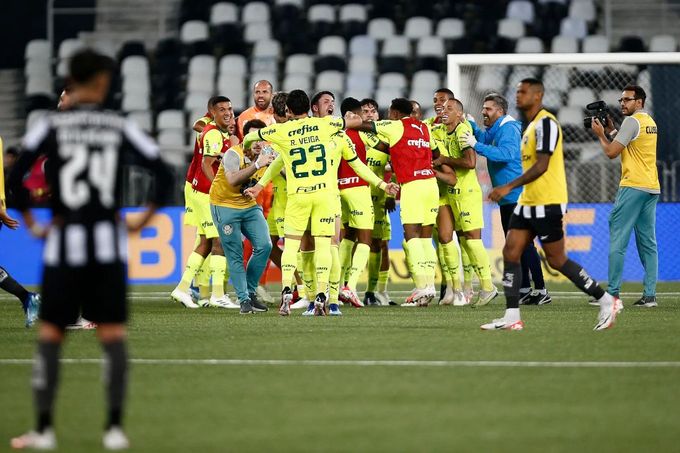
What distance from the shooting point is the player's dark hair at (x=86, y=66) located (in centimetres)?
602

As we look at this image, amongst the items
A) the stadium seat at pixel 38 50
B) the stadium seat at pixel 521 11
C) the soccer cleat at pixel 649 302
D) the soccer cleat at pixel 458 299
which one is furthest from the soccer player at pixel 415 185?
the stadium seat at pixel 38 50

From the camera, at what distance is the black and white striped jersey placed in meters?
6.01

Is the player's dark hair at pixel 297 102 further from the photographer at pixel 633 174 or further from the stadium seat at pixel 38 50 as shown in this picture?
the stadium seat at pixel 38 50

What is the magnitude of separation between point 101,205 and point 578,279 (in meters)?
5.84

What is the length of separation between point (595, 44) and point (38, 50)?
36.1ft

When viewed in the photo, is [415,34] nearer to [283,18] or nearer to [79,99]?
[283,18]

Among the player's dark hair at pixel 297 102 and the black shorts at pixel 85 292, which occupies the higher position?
the player's dark hair at pixel 297 102

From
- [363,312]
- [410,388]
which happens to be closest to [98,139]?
[410,388]

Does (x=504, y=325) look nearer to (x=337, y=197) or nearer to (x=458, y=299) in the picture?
(x=337, y=197)

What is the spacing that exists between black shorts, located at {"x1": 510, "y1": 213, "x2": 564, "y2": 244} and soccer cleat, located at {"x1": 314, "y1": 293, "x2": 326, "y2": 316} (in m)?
2.61

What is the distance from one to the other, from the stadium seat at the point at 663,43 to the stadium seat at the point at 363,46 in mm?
5383

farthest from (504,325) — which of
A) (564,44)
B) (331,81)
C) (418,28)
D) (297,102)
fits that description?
(418,28)

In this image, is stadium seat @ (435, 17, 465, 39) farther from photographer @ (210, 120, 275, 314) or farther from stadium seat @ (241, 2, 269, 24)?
photographer @ (210, 120, 275, 314)

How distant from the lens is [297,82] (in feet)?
84.7
